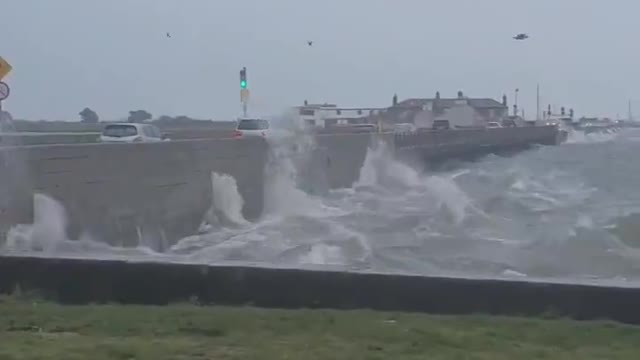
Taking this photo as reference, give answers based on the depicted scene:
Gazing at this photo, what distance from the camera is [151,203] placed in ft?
75.2

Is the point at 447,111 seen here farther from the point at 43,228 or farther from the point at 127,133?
the point at 43,228

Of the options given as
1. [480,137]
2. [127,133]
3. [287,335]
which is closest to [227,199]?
[127,133]

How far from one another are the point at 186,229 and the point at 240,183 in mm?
5145

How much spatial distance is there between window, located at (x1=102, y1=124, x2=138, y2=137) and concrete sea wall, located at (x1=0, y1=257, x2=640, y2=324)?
24.4 meters

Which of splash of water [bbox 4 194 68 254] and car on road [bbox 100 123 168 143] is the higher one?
car on road [bbox 100 123 168 143]

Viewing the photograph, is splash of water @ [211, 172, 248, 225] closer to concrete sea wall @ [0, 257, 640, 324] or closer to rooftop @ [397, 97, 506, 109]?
concrete sea wall @ [0, 257, 640, 324]

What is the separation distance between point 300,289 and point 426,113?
350 ft

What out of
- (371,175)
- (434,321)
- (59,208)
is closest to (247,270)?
(434,321)

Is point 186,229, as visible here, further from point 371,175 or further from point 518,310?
point 371,175

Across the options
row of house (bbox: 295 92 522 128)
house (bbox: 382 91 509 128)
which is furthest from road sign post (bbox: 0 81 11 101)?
house (bbox: 382 91 509 128)

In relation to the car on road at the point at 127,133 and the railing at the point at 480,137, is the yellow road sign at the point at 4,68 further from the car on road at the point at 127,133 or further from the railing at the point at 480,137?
the railing at the point at 480,137

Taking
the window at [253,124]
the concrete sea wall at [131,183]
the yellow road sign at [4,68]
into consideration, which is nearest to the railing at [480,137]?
the window at [253,124]

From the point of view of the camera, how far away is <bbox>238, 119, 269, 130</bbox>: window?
42.3 meters

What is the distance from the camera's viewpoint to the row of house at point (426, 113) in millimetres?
96000
